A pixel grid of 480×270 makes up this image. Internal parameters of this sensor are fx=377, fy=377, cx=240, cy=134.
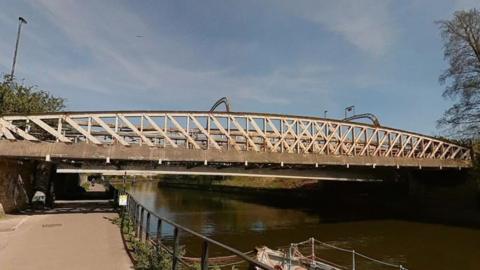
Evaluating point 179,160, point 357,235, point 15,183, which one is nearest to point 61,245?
point 179,160

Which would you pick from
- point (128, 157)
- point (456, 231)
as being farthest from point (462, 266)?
point (128, 157)

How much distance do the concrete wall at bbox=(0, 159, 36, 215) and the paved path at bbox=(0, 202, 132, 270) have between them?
4759 millimetres

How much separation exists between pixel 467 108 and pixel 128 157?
34.9 meters

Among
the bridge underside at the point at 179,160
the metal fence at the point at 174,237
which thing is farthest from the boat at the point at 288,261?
the bridge underside at the point at 179,160

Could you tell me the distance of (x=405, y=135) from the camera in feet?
151

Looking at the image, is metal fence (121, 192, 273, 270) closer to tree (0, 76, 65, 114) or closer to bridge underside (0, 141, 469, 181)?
bridge underside (0, 141, 469, 181)

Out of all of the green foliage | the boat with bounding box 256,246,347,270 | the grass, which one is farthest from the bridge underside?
the green foliage

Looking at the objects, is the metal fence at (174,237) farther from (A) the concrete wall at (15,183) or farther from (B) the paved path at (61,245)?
(A) the concrete wall at (15,183)

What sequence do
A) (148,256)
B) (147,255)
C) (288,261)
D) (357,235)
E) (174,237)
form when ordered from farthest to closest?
(357,235)
(288,261)
(147,255)
(148,256)
(174,237)

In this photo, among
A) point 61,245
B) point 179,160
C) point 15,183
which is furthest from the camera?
point 179,160

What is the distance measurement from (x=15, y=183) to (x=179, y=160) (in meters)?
11.3

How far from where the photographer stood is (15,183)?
2616 centimetres

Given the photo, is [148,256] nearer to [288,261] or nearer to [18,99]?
[288,261]

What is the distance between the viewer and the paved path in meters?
10.0
